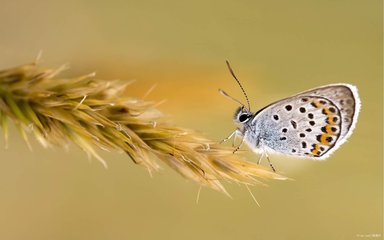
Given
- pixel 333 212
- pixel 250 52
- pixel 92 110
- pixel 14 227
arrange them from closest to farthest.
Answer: pixel 92 110 → pixel 14 227 → pixel 333 212 → pixel 250 52

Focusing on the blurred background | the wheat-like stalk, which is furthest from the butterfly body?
the wheat-like stalk

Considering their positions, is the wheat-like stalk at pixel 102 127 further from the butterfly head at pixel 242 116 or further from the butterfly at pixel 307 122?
the butterfly head at pixel 242 116

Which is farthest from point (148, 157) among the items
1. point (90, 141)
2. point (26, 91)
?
point (26, 91)

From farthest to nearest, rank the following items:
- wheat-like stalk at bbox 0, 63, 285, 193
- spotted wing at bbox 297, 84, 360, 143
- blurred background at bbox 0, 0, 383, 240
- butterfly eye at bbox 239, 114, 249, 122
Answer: blurred background at bbox 0, 0, 383, 240 → butterfly eye at bbox 239, 114, 249, 122 → spotted wing at bbox 297, 84, 360, 143 → wheat-like stalk at bbox 0, 63, 285, 193

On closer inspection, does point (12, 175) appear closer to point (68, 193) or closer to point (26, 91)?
point (68, 193)

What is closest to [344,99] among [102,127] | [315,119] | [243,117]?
[315,119]

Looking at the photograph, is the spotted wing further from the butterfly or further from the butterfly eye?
the butterfly eye
